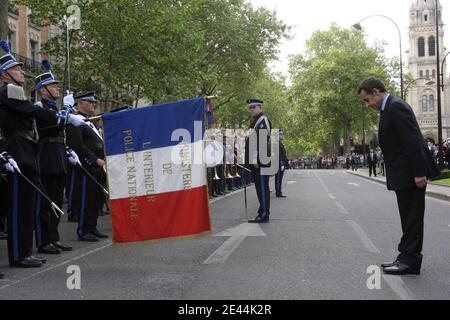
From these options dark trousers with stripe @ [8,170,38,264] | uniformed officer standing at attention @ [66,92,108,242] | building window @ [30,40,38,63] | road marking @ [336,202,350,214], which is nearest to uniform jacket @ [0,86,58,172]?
dark trousers with stripe @ [8,170,38,264]

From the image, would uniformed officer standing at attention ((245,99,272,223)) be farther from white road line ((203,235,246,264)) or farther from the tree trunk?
the tree trunk

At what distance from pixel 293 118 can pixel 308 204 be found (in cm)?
7094

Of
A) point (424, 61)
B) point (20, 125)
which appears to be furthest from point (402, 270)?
point (424, 61)

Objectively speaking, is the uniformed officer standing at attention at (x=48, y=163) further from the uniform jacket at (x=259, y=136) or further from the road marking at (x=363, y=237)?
the road marking at (x=363, y=237)

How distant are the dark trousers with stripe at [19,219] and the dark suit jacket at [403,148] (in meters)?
4.25

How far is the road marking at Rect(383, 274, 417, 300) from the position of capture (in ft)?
17.7

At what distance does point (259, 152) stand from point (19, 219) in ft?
16.5

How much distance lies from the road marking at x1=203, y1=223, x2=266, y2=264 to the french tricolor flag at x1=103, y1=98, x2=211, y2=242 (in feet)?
1.80

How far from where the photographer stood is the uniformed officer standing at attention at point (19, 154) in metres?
6.99

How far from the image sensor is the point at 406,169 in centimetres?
653

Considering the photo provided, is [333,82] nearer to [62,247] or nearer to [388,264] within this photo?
[62,247]

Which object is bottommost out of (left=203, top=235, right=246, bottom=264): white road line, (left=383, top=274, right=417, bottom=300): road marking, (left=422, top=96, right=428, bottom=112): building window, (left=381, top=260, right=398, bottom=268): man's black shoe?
(left=383, top=274, right=417, bottom=300): road marking

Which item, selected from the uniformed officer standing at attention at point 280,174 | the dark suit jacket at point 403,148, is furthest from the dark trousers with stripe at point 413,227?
the uniformed officer standing at attention at point 280,174

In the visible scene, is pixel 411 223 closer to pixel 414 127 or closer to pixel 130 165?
pixel 414 127
